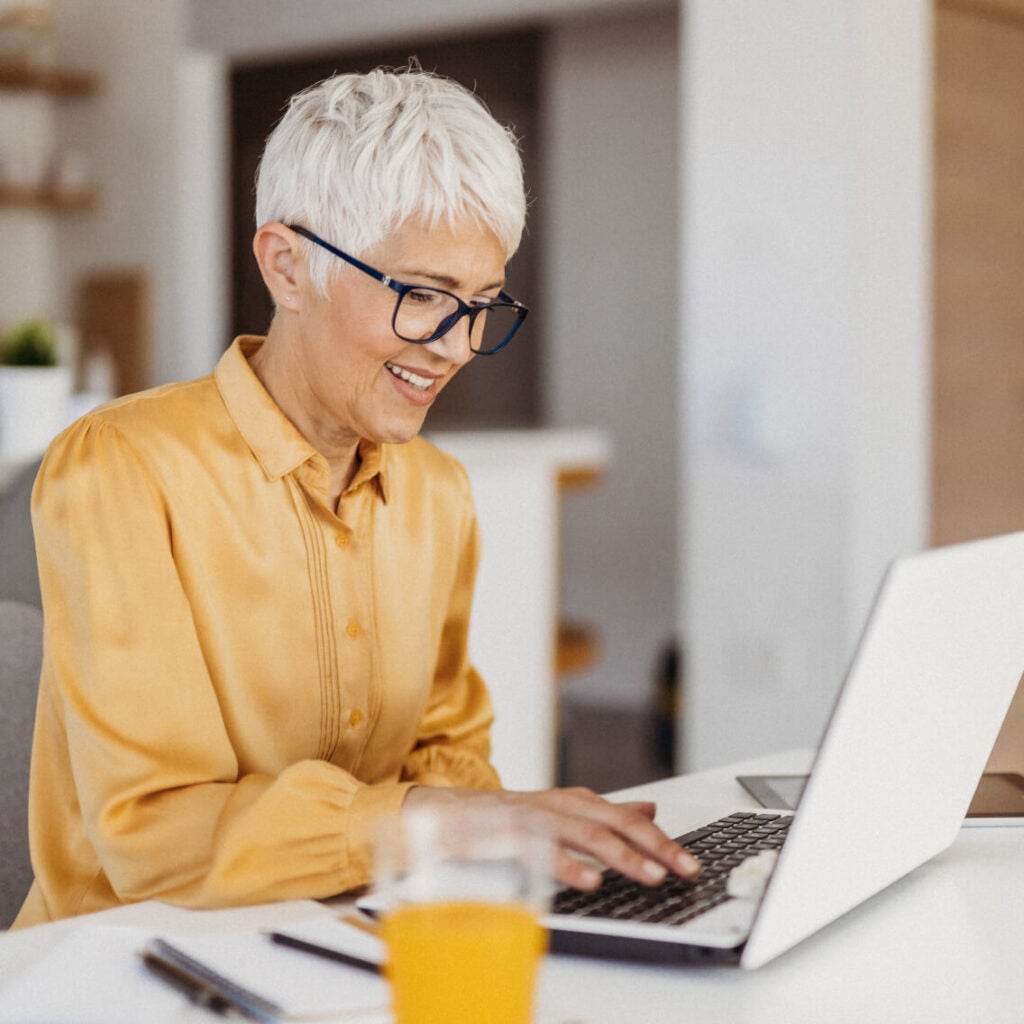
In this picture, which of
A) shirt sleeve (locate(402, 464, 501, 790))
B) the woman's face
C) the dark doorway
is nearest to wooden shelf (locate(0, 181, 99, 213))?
the dark doorway

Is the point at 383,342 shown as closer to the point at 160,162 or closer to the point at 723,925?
the point at 723,925

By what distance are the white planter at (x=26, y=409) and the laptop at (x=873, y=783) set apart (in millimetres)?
2071

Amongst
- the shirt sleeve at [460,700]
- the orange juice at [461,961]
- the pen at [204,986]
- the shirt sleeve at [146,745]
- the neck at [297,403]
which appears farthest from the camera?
the shirt sleeve at [460,700]

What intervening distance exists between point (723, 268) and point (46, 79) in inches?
122

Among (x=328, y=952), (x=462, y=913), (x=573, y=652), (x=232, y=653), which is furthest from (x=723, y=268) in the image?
(x=462, y=913)

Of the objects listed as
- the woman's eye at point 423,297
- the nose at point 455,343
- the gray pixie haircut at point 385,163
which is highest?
the gray pixie haircut at point 385,163

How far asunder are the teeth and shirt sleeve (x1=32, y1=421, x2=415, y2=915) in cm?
22

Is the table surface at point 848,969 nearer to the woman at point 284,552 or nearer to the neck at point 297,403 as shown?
the woman at point 284,552

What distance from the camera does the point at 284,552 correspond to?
1.24 m

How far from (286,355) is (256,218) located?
4.7 inches

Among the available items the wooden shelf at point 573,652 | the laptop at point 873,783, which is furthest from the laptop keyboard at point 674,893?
the wooden shelf at point 573,652

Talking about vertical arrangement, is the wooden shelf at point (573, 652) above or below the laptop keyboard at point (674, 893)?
below

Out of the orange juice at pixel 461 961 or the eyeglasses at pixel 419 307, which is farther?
the eyeglasses at pixel 419 307

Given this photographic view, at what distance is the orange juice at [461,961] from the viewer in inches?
23.0
